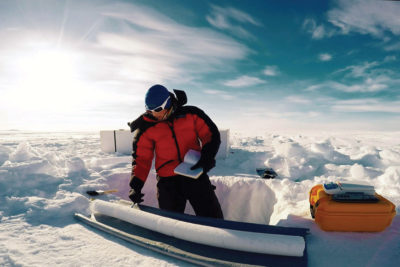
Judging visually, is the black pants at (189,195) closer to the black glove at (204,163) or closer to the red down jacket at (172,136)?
the red down jacket at (172,136)

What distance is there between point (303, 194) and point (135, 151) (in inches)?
107

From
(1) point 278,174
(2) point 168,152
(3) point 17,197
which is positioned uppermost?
(2) point 168,152

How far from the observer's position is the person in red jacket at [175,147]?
267cm

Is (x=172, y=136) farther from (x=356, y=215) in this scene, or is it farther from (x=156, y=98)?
(x=356, y=215)

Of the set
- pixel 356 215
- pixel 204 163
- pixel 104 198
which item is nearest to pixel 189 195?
pixel 204 163

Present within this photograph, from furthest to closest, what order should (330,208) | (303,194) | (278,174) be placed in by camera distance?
(278,174)
(303,194)
(330,208)

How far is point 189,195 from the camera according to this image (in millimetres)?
2859

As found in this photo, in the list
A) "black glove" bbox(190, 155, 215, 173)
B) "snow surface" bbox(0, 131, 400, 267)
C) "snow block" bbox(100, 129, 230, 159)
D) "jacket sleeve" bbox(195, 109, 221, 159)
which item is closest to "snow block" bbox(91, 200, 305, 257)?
"snow surface" bbox(0, 131, 400, 267)

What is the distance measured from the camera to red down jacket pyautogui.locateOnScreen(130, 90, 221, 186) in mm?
2703

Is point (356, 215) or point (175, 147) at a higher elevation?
point (175, 147)

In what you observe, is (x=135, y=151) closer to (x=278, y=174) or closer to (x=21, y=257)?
(x=21, y=257)

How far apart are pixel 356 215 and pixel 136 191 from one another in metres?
2.33

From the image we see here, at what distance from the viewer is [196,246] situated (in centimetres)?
161

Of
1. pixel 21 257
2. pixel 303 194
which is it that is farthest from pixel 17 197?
pixel 303 194
